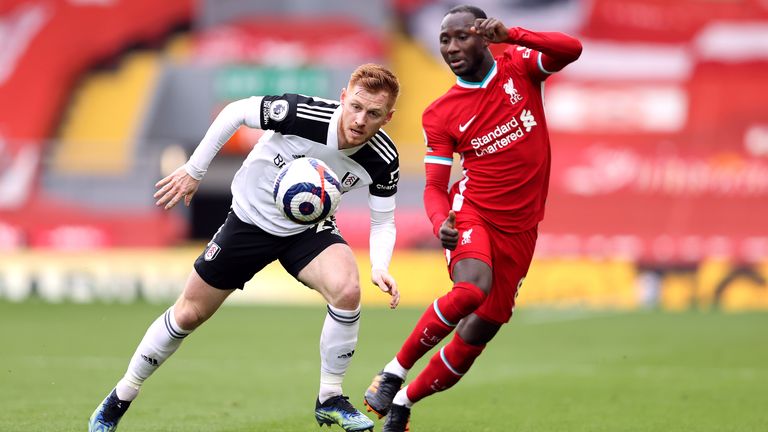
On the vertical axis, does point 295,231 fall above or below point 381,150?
below

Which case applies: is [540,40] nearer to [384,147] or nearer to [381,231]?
[384,147]

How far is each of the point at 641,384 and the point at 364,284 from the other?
9653mm

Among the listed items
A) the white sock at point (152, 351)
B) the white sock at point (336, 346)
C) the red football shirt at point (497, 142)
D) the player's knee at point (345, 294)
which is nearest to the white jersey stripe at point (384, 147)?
the red football shirt at point (497, 142)

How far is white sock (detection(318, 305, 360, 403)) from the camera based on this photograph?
22.9ft

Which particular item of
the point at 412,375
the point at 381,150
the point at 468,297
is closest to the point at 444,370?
the point at 468,297

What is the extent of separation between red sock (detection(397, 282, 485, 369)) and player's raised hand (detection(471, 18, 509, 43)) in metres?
1.39

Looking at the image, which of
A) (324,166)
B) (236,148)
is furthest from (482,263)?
(236,148)

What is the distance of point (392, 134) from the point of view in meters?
25.9

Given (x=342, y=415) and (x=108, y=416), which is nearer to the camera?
(x=342, y=415)

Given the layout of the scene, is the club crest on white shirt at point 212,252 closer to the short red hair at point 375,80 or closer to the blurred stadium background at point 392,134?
the short red hair at point 375,80

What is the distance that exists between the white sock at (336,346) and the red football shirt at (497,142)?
1056 millimetres

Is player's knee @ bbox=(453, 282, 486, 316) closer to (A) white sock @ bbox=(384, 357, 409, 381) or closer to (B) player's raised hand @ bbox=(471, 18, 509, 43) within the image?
(A) white sock @ bbox=(384, 357, 409, 381)

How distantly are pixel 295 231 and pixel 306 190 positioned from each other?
1.04 ft

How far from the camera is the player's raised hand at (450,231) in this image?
699 cm
